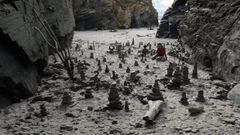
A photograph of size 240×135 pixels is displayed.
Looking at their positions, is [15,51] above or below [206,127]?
above

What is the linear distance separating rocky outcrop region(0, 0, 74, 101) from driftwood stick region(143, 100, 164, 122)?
4.41 metres

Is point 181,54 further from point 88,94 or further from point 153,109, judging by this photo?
point 153,109

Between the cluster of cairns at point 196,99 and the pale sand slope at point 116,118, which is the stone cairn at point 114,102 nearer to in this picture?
the pale sand slope at point 116,118

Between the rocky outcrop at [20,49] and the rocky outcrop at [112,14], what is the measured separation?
34.6m

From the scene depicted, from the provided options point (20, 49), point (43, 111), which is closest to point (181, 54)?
point (20, 49)

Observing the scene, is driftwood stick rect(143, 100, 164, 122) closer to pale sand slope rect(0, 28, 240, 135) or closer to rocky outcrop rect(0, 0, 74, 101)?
pale sand slope rect(0, 28, 240, 135)

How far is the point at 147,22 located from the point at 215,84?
48.4 metres

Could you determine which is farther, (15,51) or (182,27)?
(182,27)

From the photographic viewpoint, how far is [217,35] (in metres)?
15.5

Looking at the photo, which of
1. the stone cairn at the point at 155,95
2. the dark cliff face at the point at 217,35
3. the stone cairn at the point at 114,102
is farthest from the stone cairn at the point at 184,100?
the dark cliff face at the point at 217,35

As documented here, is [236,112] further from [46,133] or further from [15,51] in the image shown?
[15,51]

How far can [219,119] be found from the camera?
941 centimetres

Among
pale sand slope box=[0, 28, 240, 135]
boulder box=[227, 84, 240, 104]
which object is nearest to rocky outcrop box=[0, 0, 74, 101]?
pale sand slope box=[0, 28, 240, 135]

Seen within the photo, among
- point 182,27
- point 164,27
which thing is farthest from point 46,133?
point 164,27
